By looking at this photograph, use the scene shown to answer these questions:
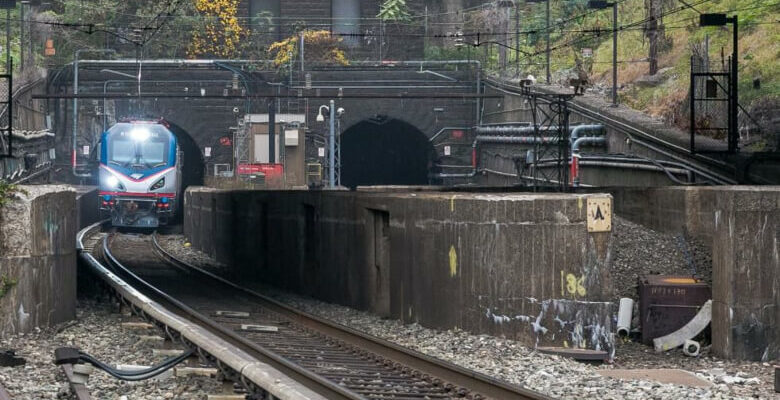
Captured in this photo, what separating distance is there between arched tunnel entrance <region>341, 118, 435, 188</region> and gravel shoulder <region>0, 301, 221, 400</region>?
45.7 m

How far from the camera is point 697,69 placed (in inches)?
1428

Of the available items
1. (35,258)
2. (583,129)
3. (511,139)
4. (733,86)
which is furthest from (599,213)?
(511,139)

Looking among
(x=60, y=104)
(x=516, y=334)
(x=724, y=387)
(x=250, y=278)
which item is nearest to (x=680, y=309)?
(x=516, y=334)

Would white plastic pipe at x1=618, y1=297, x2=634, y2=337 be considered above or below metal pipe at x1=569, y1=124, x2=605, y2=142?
below

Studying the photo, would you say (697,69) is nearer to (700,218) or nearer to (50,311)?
(700,218)

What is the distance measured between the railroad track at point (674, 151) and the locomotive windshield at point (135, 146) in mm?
15508

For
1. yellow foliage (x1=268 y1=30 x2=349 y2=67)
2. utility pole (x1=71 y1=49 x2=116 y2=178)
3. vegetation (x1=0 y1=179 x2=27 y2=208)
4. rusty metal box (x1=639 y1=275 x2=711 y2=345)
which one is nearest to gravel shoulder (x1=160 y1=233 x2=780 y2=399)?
rusty metal box (x1=639 y1=275 x2=711 y2=345)

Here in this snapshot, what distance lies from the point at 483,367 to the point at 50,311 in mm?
6264

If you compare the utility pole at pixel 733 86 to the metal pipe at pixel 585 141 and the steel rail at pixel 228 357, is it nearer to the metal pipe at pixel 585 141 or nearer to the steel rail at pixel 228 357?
the metal pipe at pixel 585 141

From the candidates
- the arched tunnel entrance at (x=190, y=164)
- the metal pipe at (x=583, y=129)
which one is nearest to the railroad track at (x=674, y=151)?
the metal pipe at (x=583, y=129)

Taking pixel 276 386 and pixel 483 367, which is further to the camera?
pixel 483 367

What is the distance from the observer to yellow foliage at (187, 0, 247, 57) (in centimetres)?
6425

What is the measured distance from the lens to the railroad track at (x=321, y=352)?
459 inches

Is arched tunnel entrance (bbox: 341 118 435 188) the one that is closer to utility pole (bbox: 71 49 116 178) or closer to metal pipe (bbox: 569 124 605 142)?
utility pole (bbox: 71 49 116 178)
